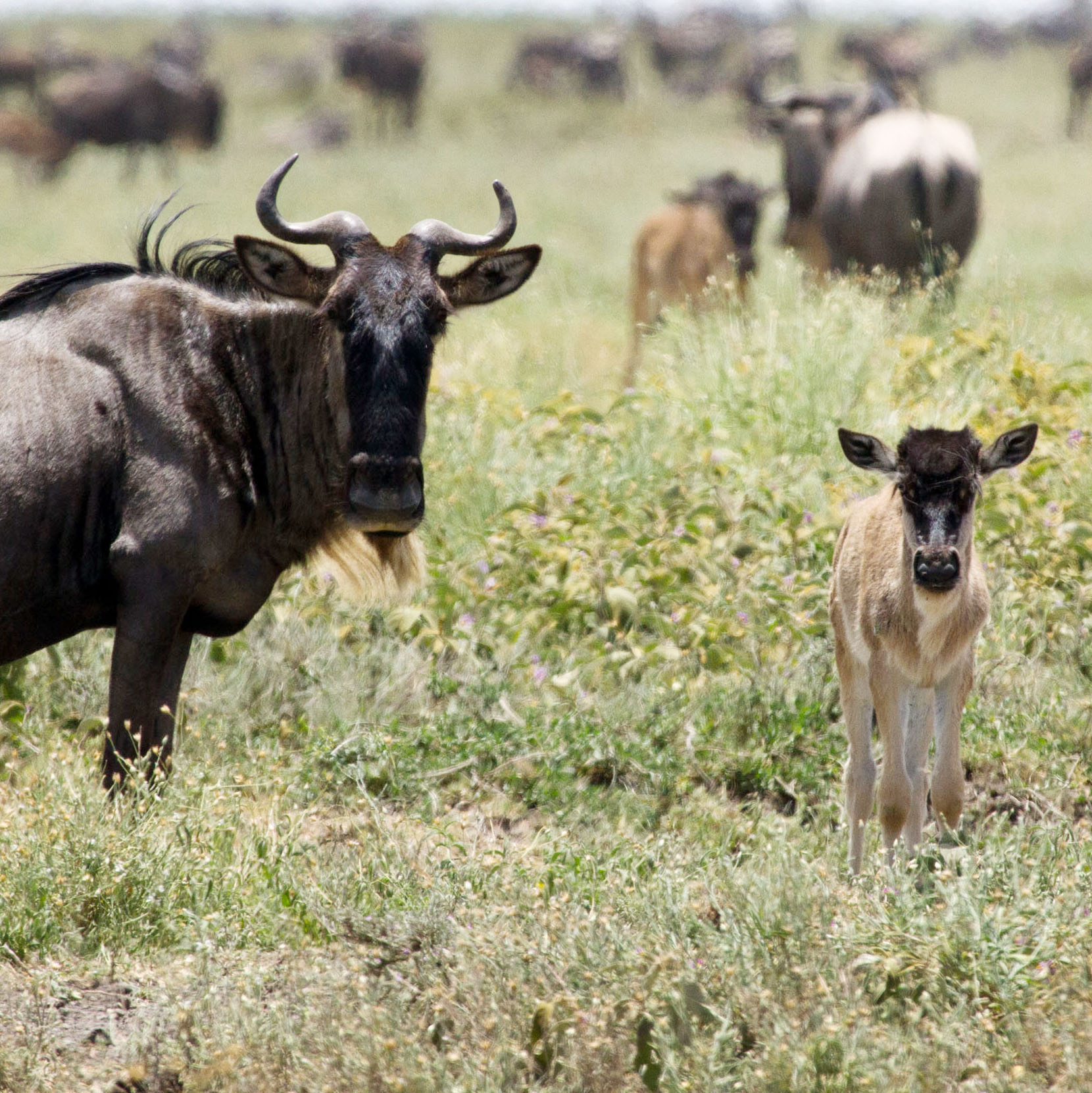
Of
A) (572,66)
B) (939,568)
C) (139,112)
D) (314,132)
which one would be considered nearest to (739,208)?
(939,568)

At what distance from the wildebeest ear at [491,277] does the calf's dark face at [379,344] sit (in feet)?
0.44

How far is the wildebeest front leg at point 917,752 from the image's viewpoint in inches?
174

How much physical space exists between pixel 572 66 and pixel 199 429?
44.2 m

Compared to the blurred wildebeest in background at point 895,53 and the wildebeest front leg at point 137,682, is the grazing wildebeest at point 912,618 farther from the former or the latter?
the blurred wildebeest in background at point 895,53

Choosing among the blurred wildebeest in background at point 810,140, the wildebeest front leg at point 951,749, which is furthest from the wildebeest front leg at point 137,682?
the blurred wildebeest in background at point 810,140

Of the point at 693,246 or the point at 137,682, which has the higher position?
the point at 693,246

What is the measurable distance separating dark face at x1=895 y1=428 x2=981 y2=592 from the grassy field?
783 millimetres

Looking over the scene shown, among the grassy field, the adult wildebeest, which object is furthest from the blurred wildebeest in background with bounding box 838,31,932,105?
the grassy field

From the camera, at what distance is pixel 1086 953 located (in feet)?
11.5

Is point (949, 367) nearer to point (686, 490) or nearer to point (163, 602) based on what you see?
point (686, 490)

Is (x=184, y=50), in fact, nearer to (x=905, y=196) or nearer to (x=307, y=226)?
(x=905, y=196)

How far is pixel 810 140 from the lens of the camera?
14.0m

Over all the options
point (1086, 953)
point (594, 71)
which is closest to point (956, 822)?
point (1086, 953)

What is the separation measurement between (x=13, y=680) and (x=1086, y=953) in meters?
3.81
